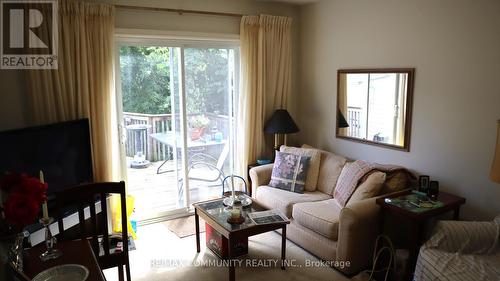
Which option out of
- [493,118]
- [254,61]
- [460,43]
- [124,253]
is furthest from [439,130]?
[124,253]

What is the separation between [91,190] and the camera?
2.27 meters

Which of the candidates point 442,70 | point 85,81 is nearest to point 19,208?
point 85,81

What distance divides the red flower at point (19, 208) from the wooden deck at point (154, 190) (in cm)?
249

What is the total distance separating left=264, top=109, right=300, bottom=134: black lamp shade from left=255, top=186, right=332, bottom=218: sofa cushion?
2.37 ft

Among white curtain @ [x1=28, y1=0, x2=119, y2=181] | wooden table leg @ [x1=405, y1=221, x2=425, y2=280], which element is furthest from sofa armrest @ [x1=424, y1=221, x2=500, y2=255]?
white curtain @ [x1=28, y1=0, x2=119, y2=181]

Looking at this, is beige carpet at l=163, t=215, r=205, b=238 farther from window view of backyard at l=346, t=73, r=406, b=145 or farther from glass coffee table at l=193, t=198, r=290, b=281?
window view of backyard at l=346, t=73, r=406, b=145

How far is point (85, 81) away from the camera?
10.9 ft

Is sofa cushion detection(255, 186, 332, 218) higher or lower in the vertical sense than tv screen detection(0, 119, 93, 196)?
lower

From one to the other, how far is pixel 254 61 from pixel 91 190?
2.55 meters

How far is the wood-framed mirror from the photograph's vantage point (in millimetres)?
3363

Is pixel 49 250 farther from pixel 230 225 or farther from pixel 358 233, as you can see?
pixel 358 233

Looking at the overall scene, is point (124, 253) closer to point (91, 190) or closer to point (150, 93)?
point (91, 190)

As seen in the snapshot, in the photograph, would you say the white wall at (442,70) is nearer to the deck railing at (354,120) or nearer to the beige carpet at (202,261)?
the deck railing at (354,120)

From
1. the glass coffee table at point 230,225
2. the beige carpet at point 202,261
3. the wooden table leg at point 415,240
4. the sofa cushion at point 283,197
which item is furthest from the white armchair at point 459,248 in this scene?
the sofa cushion at point 283,197
